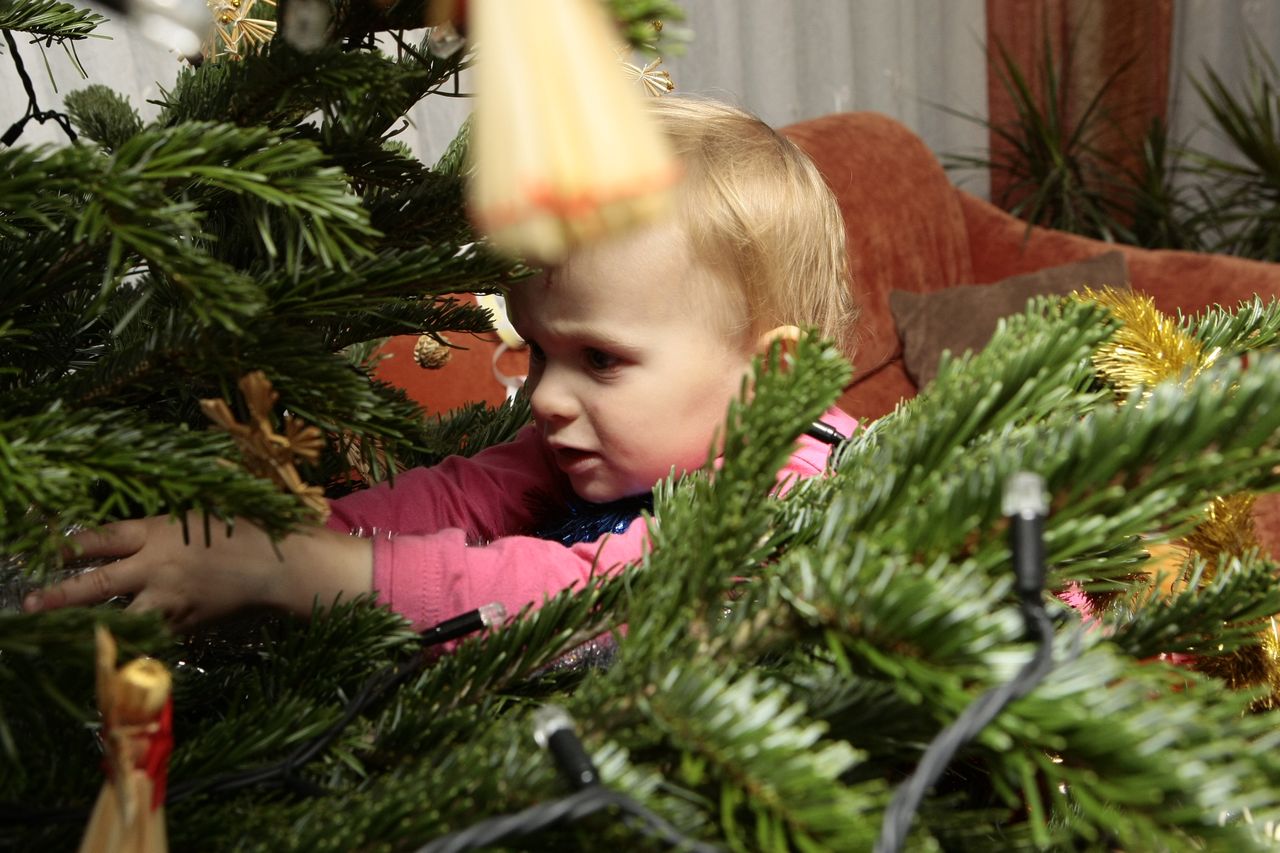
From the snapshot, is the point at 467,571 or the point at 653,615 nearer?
the point at 653,615

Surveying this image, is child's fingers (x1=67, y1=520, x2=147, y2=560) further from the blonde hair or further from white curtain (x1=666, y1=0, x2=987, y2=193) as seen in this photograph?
white curtain (x1=666, y1=0, x2=987, y2=193)

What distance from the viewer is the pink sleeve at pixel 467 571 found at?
0.52 metres

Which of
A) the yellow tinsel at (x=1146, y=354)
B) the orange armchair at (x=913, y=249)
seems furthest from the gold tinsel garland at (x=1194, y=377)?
the orange armchair at (x=913, y=249)

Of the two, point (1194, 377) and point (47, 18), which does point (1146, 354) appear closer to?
point (1194, 377)

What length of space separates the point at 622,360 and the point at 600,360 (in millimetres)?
14

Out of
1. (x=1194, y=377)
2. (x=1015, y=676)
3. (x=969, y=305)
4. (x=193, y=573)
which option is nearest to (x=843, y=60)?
(x=969, y=305)

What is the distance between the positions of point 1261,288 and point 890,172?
0.77m

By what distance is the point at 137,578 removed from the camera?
436mm

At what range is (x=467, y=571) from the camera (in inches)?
21.5

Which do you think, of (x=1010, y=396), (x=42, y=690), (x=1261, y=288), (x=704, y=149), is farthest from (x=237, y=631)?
(x=1261, y=288)

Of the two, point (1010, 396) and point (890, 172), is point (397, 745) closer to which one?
point (1010, 396)

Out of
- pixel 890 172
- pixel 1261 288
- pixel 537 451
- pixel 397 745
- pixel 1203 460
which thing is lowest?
pixel 1261 288

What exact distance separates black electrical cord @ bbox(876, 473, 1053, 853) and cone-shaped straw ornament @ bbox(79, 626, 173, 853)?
18 cm

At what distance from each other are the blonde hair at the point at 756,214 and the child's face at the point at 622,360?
→ 4cm
